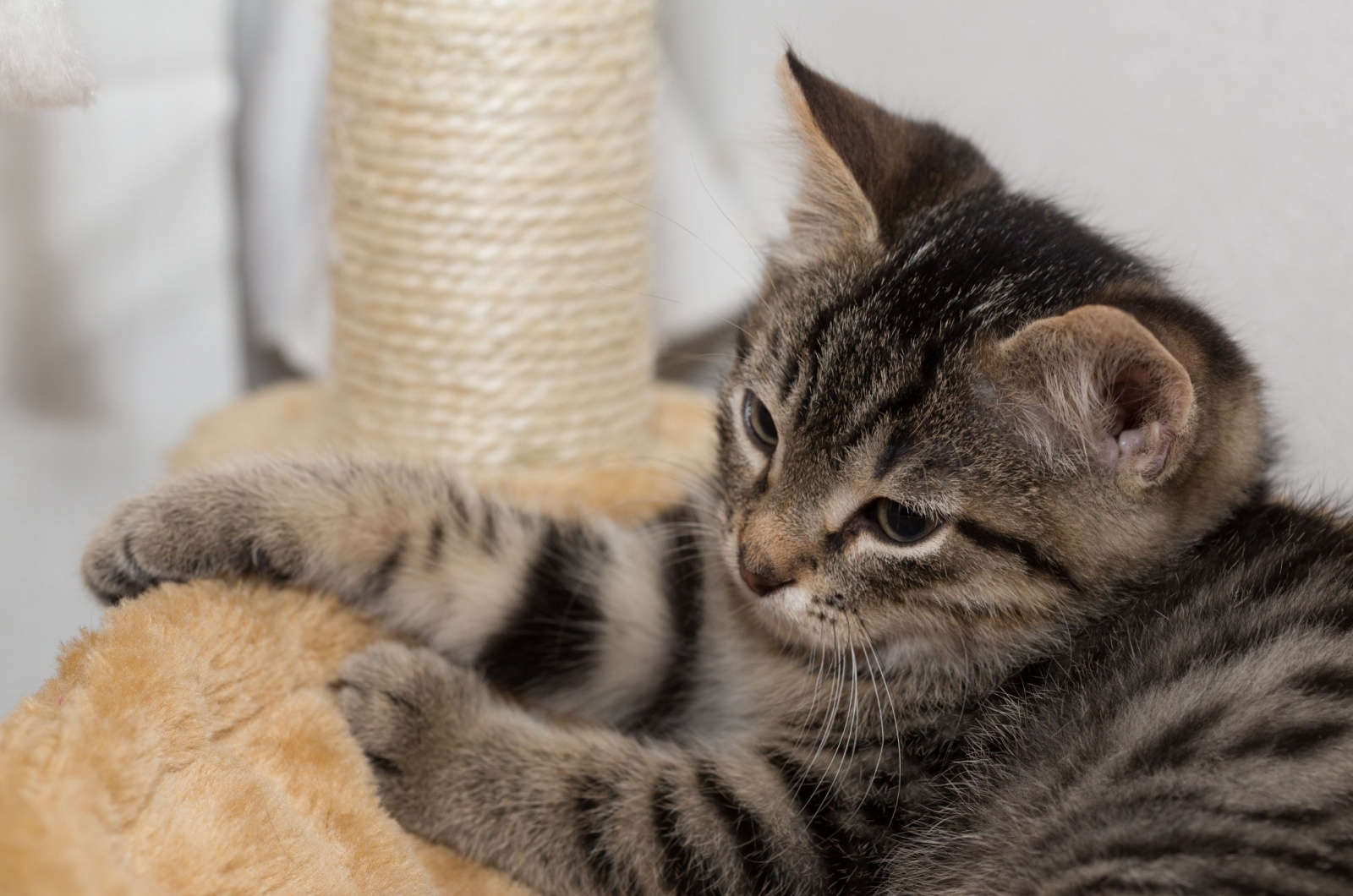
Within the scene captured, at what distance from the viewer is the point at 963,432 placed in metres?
0.96

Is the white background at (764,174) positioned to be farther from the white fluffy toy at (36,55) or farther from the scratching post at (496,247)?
the white fluffy toy at (36,55)

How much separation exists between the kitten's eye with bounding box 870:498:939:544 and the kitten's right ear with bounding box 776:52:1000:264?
0.86 ft

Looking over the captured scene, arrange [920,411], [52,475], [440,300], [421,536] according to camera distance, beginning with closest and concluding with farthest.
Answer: [920,411] → [421,536] → [440,300] → [52,475]

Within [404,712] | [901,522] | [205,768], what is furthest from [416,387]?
[901,522]

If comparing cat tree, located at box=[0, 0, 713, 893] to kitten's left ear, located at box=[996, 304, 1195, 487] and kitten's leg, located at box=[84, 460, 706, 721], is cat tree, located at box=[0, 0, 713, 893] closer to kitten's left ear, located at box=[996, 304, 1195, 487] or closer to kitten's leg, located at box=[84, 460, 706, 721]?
kitten's leg, located at box=[84, 460, 706, 721]

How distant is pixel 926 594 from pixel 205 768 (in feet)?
2.02

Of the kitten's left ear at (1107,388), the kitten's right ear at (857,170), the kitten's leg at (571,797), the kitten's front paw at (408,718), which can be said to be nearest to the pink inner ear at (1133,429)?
the kitten's left ear at (1107,388)

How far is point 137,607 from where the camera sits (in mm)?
1021

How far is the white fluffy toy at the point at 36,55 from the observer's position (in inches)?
35.1

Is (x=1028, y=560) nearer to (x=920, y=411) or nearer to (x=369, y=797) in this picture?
(x=920, y=411)

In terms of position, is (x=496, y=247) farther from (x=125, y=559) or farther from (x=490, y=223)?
(x=125, y=559)

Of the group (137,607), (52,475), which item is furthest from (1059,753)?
(52,475)

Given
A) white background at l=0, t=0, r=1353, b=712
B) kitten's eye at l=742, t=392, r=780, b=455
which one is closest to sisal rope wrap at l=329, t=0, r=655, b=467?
white background at l=0, t=0, r=1353, b=712

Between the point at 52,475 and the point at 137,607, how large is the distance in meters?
0.79
